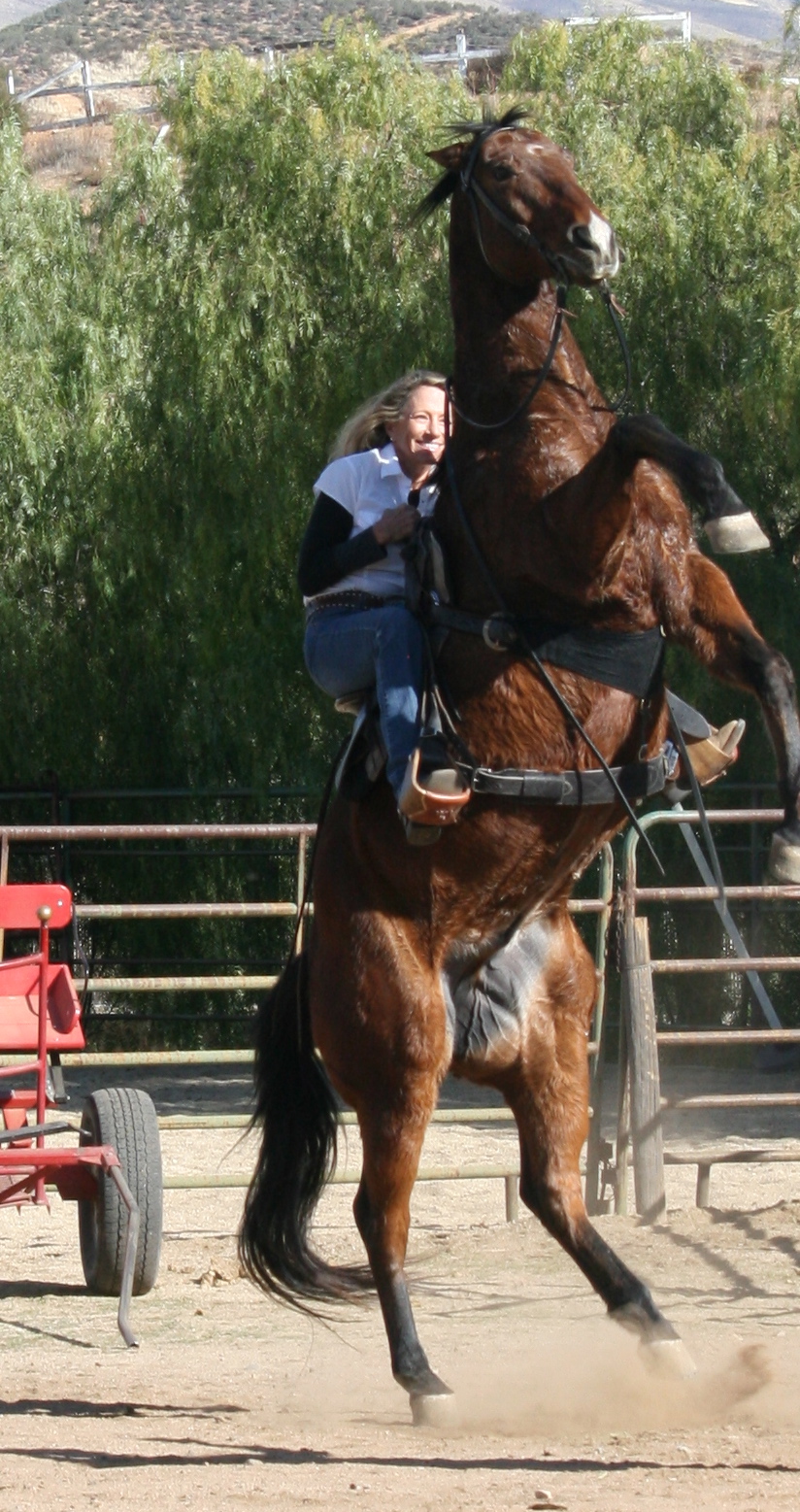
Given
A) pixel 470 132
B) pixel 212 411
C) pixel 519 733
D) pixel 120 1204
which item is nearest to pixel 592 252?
pixel 470 132

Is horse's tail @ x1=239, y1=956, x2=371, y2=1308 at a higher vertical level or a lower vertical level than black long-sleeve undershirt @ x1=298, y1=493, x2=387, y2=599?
lower

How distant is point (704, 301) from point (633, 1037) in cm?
623

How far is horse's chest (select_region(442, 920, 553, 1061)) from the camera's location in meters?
4.16

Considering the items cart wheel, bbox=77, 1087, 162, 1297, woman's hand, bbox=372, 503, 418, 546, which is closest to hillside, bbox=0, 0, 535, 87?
cart wheel, bbox=77, 1087, 162, 1297

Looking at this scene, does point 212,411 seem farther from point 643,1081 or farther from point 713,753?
point 713,753

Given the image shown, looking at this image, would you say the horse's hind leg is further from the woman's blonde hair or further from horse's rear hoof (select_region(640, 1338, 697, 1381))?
the woman's blonde hair

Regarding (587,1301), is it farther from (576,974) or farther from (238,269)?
(238,269)

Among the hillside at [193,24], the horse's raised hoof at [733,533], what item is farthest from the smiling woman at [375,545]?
the hillside at [193,24]

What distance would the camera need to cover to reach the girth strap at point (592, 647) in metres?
3.70

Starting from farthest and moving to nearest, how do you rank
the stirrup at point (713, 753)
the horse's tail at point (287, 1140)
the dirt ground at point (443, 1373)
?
the horse's tail at point (287, 1140), the stirrup at point (713, 753), the dirt ground at point (443, 1373)

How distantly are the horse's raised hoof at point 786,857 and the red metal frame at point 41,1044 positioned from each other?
2564mm

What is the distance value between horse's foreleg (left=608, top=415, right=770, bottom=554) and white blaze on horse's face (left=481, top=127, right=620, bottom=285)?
0.33 metres

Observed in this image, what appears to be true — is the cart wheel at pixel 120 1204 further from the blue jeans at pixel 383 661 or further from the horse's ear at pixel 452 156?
the horse's ear at pixel 452 156

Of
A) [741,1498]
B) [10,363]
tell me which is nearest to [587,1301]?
[741,1498]
